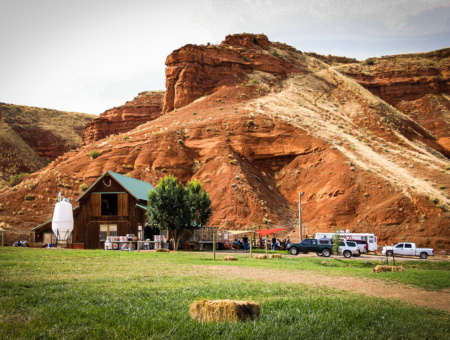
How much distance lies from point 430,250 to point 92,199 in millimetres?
33925

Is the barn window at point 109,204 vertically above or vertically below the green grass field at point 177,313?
above

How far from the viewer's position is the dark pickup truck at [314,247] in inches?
1444

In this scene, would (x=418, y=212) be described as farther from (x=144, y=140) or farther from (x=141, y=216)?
(x=144, y=140)

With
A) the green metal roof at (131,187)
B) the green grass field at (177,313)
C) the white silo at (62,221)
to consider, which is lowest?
the green grass field at (177,313)

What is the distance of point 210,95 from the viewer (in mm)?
89750

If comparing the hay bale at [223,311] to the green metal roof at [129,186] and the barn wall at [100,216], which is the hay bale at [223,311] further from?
the barn wall at [100,216]

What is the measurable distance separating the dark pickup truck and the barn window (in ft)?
62.3

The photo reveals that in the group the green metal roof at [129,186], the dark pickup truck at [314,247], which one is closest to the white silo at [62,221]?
the green metal roof at [129,186]

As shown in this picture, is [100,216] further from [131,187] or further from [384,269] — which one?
[384,269]

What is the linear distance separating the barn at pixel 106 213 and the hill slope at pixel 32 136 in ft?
201

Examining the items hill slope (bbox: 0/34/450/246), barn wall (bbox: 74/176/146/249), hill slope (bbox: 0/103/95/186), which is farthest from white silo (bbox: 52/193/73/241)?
hill slope (bbox: 0/103/95/186)

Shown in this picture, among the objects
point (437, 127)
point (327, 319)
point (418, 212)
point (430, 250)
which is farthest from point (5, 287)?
point (437, 127)

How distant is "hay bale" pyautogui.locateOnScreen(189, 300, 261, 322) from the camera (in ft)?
24.1

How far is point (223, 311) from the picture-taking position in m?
7.40
